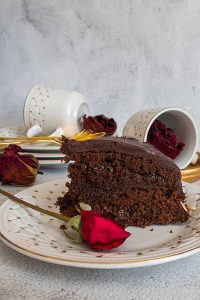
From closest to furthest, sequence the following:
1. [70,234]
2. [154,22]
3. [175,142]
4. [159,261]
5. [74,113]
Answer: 1. [159,261]
2. [70,234]
3. [175,142]
4. [74,113]
5. [154,22]

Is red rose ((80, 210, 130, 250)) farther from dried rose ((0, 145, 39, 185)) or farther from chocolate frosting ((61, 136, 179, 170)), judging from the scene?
dried rose ((0, 145, 39, 185))

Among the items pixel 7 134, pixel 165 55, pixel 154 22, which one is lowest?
pixel 7 134

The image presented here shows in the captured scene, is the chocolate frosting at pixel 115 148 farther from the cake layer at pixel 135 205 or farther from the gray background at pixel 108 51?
the gray background at pixel 108 51

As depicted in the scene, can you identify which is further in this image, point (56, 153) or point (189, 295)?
point (56, 153)

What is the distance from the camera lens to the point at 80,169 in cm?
86

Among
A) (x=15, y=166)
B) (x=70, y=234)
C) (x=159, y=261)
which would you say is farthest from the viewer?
(x=15, y=166)

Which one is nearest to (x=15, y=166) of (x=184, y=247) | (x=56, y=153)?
(x=56, y=153)

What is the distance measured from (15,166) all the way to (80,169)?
237 mm

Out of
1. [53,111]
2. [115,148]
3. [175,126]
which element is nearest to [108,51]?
[53,111]

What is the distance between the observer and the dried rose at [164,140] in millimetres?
1138

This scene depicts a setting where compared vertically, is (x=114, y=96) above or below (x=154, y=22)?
below

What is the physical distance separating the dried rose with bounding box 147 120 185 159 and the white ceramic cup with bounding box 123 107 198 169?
0.07 ft

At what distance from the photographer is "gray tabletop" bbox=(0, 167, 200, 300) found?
23.8 inches

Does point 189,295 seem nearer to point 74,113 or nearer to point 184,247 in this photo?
point 184,247
